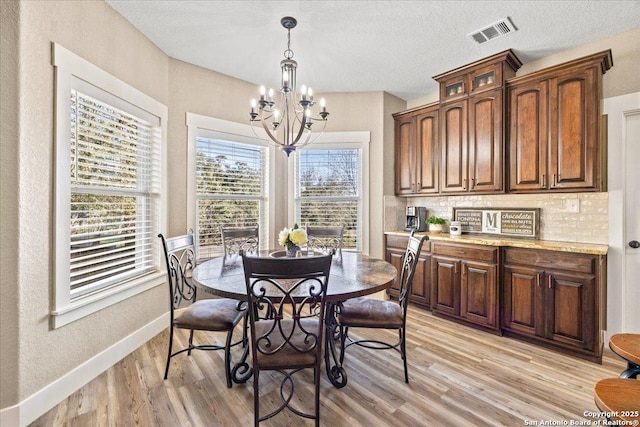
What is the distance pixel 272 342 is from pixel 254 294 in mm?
329

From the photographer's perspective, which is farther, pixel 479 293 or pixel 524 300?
pixel 479 293

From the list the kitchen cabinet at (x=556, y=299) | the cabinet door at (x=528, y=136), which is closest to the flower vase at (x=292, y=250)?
the kitchen cabinet at (x=556, y=299)

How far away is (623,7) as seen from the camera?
2.35 metres

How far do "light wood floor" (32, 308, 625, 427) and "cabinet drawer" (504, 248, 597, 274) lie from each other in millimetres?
773

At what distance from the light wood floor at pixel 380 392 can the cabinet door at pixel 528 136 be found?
1616 mm

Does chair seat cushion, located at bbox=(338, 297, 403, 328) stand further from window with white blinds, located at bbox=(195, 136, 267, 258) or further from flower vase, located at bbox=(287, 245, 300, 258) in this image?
window with white blinds, located at bbox=(195, 136, 267, 258)

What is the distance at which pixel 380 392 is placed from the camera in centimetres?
207

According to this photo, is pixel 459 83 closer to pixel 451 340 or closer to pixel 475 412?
pixel 451 340

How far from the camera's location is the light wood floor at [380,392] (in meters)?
1.82

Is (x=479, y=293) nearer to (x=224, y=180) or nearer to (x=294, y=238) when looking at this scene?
(x=294, y=238)

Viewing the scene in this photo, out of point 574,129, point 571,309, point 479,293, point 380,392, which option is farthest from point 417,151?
point 380,392

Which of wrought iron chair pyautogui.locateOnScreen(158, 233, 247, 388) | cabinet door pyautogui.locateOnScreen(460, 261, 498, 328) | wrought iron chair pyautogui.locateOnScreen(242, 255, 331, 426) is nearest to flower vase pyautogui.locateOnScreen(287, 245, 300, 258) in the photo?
wrought iron chair pyautogui.locateOnScreen(158, 233, 247, 388)

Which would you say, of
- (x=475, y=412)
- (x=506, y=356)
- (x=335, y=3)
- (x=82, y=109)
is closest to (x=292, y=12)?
(x=335, y=3)

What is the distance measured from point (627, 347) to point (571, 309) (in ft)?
4.72
